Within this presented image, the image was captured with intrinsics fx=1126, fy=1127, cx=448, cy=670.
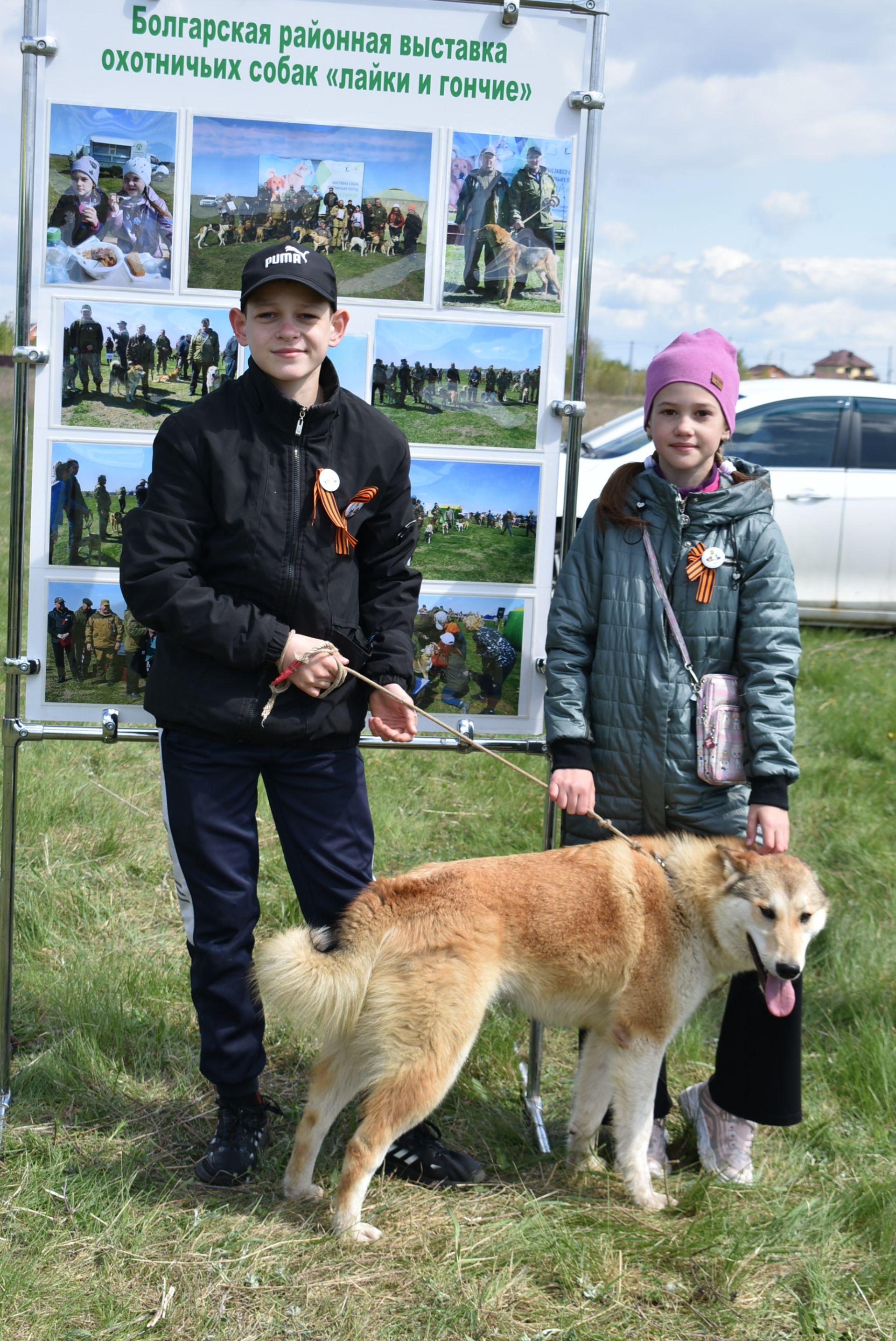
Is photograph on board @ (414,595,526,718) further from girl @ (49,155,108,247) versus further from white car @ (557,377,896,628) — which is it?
white car @ (557,377,896,628)

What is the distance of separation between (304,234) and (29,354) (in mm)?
821

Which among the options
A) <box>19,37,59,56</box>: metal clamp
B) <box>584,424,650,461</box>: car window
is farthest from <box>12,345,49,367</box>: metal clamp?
<box>584,424,650,461</box>: car window

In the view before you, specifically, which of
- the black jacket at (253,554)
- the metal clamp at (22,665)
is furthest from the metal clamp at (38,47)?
the metal clamp at (22,665)

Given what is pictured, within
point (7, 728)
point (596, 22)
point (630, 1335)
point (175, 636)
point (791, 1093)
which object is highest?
point (596, 22)

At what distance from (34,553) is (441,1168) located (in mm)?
2089

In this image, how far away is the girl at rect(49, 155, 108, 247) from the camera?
3.04 meters

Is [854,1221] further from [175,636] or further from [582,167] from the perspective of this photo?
[582,167]

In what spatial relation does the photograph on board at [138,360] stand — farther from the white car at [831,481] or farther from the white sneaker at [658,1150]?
the white car at [831,481]

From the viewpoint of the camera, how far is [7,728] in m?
3.27

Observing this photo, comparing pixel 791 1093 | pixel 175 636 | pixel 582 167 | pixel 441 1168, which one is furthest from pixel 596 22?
pixel 441 1168

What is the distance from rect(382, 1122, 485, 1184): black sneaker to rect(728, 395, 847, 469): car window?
7.05 metres

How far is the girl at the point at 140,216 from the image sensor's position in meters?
3.04

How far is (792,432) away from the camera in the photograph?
9172 mm

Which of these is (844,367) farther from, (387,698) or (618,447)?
(387,698)
